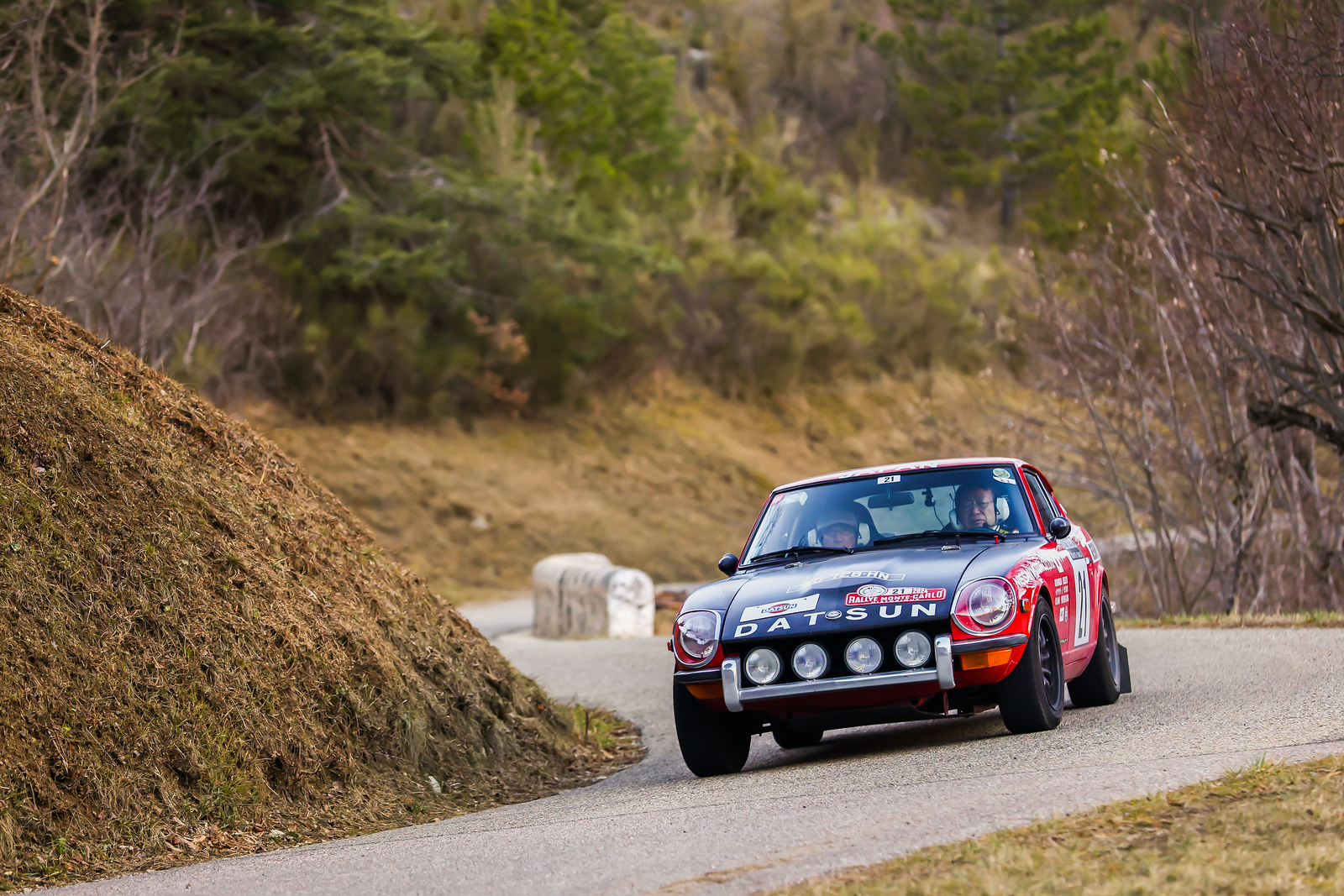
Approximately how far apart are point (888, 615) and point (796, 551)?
1.36m

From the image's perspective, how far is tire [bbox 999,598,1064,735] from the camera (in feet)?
25.2

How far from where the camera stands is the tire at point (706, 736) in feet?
26.5

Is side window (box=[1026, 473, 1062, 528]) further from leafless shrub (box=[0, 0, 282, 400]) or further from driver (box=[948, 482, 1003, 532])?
leafless shrub (box=[0, 0, 282, 400])

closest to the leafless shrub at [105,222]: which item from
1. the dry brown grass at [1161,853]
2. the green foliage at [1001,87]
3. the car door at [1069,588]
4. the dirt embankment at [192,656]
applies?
the dirt embankment at [192,656]

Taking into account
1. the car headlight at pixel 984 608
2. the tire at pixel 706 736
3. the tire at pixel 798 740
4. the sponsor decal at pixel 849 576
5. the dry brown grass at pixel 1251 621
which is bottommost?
the dry brown grass at pixel 1251 621

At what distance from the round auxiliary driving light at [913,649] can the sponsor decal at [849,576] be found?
14.4 inches

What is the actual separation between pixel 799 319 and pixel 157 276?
21462 mm

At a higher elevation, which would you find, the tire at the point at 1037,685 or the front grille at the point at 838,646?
the front grille at the point at 838,646

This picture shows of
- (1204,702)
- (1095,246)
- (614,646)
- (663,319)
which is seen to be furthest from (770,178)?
(1204,702)

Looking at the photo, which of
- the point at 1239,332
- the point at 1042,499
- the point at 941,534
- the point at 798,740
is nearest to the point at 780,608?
the point at 941,534

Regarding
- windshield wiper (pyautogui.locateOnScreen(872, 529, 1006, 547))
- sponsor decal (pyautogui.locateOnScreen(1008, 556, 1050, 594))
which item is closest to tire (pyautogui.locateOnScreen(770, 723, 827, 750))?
windshield wiper (pyautogui.locateOnScreen(872, 529, 1006, 547))

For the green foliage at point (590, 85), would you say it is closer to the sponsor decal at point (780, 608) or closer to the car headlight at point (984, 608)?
the sponsor decal at point (780, 608)

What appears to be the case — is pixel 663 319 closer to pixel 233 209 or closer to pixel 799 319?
pixel 799 319

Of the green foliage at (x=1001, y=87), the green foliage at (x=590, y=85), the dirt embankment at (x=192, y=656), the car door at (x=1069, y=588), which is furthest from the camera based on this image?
the green foliage at (x=1001, y=87)
